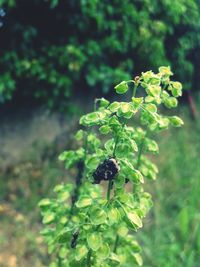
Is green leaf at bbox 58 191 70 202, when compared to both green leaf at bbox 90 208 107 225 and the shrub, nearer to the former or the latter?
the shrub

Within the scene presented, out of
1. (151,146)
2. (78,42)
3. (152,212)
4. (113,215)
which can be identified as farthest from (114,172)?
(78,42)

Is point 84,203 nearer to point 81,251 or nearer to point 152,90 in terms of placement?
point 81,251

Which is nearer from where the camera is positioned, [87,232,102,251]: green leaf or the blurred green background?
[87,232,102,251]: green leaf

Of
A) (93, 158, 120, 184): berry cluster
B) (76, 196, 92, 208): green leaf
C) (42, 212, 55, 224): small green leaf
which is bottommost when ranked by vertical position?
(42, 212, 55, 224): small green leaf

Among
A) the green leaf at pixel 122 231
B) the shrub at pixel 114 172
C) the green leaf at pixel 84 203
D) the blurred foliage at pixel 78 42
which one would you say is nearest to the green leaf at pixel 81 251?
the shrub at pixel 114 172

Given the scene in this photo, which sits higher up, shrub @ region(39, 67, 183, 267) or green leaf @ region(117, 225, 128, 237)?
shrub @ region(39, 67, 183, 267)

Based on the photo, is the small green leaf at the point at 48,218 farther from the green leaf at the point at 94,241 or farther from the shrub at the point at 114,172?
the green leaf at the point at 94,241

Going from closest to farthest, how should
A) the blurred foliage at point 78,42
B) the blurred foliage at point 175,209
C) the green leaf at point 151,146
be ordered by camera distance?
the green leaf at point 151,146 < the blurred foliage at point 175,209 < the blurred foliage at point 78,42

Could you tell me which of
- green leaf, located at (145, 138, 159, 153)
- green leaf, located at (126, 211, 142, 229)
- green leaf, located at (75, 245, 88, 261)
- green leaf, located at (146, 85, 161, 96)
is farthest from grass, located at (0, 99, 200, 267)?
green leaf, located at (146, 85, 161, 96)
